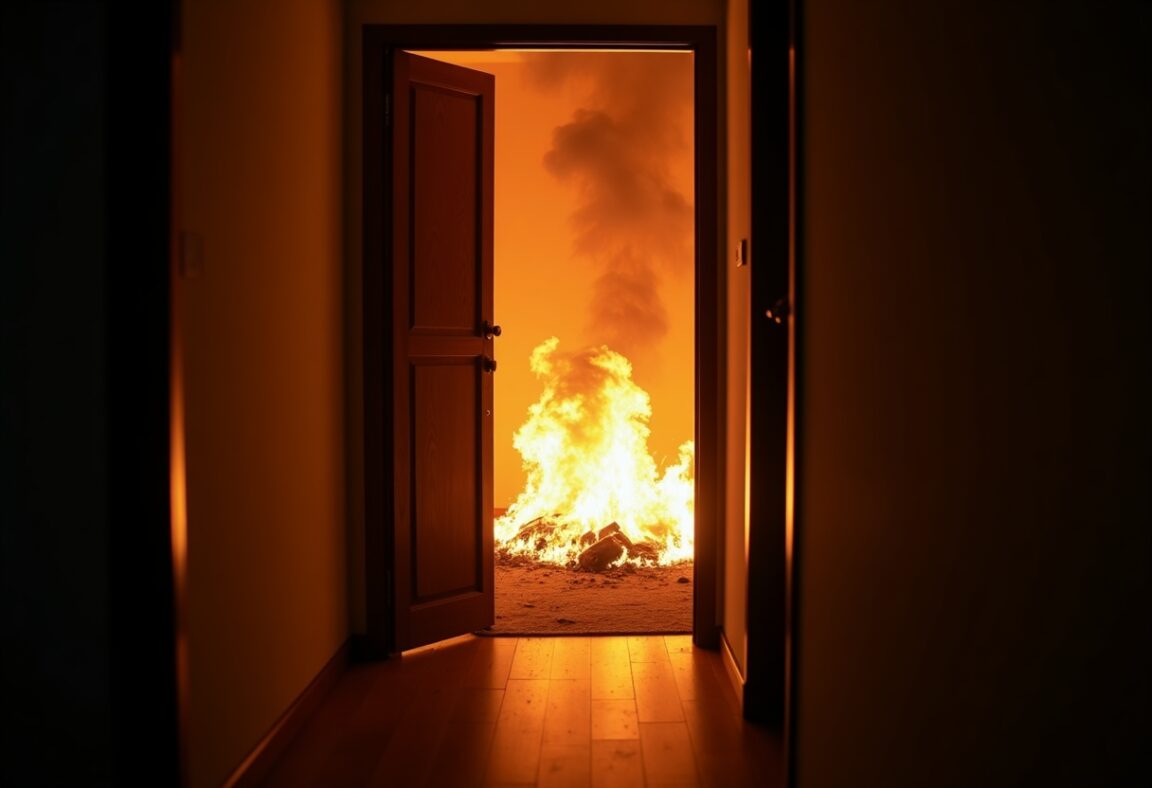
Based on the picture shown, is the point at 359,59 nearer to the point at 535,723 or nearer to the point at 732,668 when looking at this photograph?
the point at 535,723

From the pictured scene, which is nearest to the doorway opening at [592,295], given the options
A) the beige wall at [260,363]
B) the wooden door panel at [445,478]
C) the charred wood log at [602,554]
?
the charred wood log at [602,554]

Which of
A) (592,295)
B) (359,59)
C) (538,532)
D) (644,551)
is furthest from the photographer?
(592,295)

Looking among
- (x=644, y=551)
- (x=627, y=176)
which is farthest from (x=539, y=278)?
(x=644, y=551)

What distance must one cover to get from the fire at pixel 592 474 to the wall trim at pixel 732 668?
2.03 meters

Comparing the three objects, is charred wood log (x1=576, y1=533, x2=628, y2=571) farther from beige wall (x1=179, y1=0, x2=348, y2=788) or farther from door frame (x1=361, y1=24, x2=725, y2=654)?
beige wall (x1=179, y1=0, x2=348, y2=788)

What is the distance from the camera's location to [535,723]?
10.2 feet

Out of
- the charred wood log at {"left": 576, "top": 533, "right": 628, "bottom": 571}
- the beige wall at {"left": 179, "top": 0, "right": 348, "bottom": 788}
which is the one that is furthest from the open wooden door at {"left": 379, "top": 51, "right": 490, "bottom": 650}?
the charred wood log at {"left": 576, "top": 533, "right": 628, "bottom": 571}

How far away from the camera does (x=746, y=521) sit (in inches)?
123

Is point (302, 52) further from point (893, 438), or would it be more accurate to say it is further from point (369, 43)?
point (893, 438)

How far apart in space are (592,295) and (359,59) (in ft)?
11.5

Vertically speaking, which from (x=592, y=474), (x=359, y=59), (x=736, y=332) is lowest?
(x=592, y=474)

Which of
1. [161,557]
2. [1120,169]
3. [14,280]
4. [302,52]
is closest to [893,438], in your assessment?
[1120,169]

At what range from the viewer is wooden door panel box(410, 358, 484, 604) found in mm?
3932

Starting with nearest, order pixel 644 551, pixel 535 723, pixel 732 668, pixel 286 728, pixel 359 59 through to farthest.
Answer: pixel 286 728
pixel 535 723
pixel 732 668
pixel 359 59
pixel 644 551
